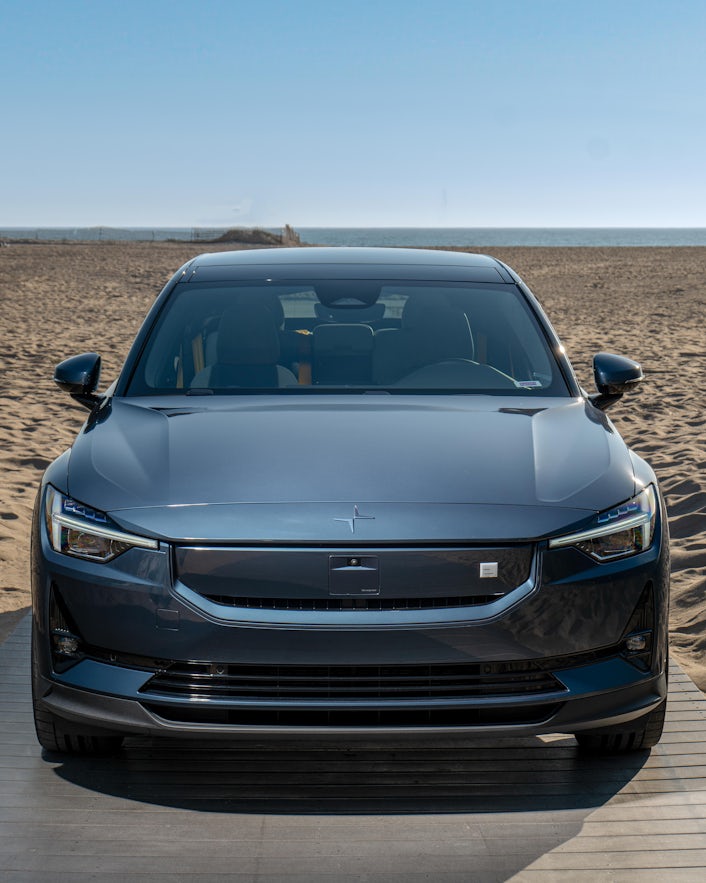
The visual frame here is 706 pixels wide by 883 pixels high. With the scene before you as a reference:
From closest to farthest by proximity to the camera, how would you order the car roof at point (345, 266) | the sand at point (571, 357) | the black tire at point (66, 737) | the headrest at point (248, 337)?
1. the black tire at point (66, 737)
2. the headrest at point (248, 337)
3. the car roof at point (345, 266)
4. the sand at point (571, 357)

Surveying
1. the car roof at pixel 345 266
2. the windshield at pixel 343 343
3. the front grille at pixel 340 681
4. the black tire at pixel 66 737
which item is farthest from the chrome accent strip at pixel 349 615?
the car roof at pixel 345 266

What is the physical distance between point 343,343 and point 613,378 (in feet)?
3.51

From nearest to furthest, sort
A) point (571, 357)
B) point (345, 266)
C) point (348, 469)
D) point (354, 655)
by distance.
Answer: point (354, 655) → point (348, 469) → point (345, 266) → point (571, 357)

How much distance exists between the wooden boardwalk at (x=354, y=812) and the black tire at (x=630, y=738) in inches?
1.8

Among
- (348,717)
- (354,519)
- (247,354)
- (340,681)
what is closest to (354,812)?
(348,717)

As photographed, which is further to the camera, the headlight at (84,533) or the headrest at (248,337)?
the headrest at (248,337)

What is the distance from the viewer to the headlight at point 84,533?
9.75ft

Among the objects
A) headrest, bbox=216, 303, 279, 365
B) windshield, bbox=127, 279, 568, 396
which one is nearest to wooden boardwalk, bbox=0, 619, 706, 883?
windshield, bbox=127, 279, 568, 396

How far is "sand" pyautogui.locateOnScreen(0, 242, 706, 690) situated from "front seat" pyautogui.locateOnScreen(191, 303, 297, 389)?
1741 mm

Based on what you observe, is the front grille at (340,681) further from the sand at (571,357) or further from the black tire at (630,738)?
the sand at (571,357)

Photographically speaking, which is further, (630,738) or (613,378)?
(613,378)

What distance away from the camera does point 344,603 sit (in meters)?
2.88

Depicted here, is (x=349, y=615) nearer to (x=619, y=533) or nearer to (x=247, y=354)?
(x=619, y=533)

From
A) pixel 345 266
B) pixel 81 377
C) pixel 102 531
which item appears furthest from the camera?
pixel 345 266
